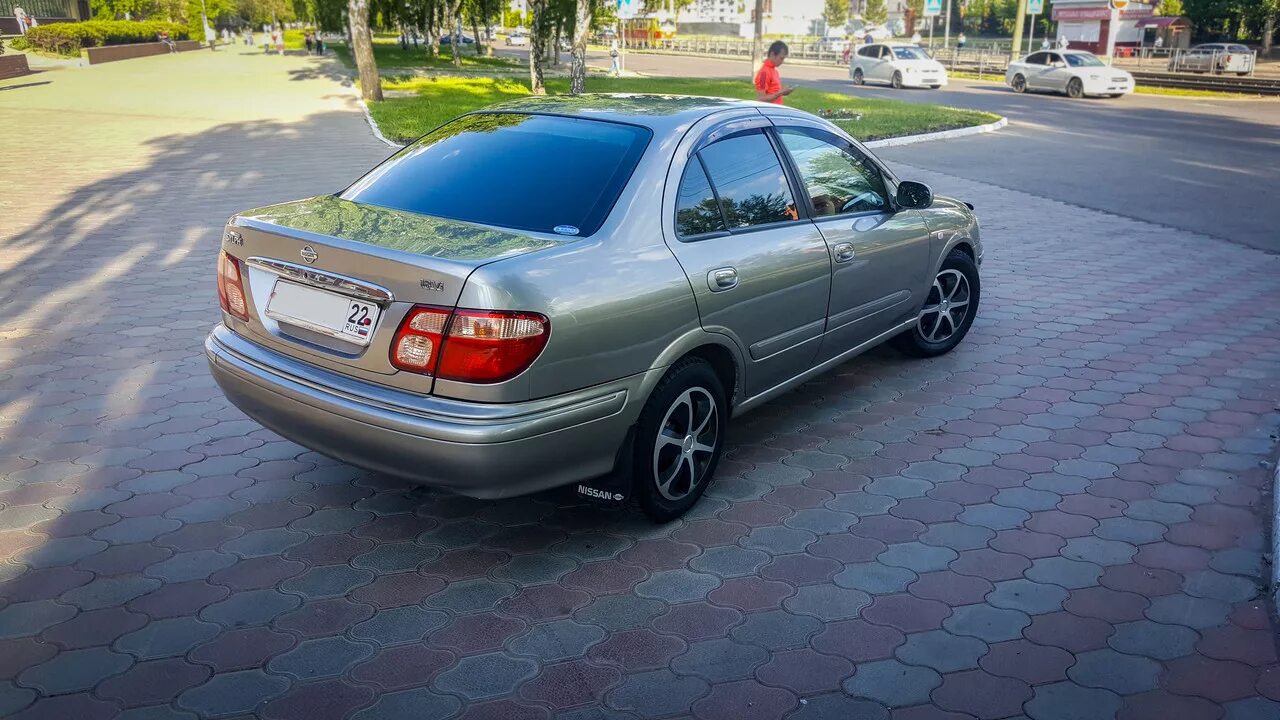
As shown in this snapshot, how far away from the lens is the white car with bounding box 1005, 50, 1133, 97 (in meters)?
29.1

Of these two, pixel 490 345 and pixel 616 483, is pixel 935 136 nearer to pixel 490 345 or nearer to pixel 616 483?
pixel 616 483

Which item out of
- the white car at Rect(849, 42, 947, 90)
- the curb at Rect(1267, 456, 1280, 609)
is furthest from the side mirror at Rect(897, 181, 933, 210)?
the white car at Rect(849, 42, 947, 90)

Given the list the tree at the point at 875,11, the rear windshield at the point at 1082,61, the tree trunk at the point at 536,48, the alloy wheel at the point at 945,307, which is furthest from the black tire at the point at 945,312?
the tree at the point at 875,11

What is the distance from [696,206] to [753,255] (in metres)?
0.34

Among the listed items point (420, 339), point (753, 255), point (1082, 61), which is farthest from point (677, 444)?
point (1082, 61)

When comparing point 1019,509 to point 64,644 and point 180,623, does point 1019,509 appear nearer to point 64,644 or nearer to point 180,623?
point 180,623

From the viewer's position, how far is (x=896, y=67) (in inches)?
1298

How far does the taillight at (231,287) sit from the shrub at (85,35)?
44836mm

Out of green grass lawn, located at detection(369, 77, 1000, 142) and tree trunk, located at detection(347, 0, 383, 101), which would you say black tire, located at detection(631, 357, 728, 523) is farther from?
tree trunk, located at detection(347, 0, 383, 101)

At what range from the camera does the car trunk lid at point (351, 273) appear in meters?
3.32

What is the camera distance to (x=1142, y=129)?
66.6 feet

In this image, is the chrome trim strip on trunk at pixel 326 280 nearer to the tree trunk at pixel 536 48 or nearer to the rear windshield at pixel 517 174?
the rear windshield at pixel 517 174

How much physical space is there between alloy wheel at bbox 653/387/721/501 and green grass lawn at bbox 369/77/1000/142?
10254mm

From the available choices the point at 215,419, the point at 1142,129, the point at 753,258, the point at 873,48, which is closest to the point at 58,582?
the point at 215,419
